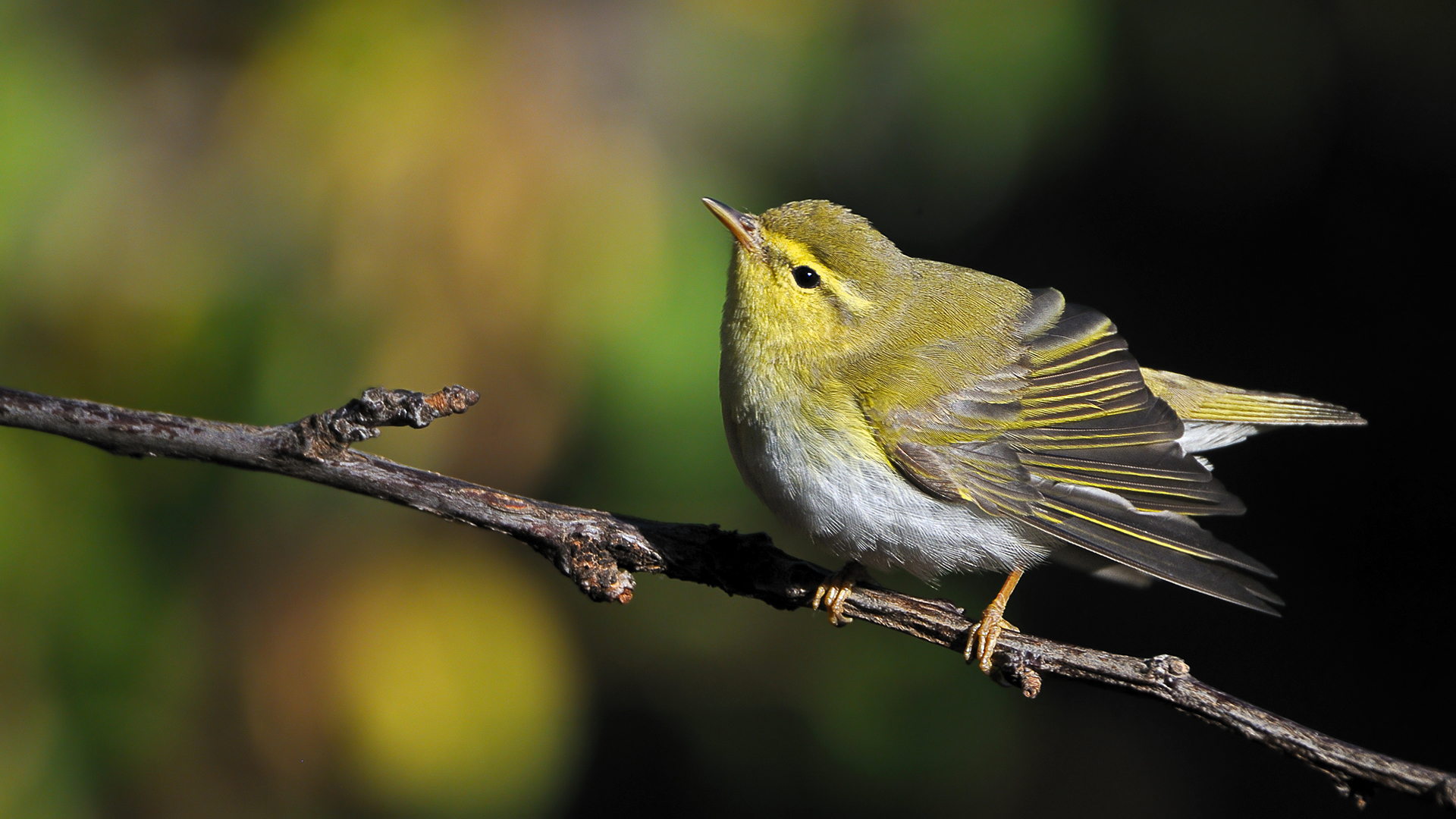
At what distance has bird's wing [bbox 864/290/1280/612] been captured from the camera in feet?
6.03

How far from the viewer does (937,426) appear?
1.98 metres

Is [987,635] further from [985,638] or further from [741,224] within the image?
[741,224]

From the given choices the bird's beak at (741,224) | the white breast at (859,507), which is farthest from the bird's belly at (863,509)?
the bird's beak at (741,224)

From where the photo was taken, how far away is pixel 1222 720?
143 centimetres

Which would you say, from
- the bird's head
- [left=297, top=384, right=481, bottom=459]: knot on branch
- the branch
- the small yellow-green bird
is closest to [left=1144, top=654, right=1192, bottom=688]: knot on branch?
the branch

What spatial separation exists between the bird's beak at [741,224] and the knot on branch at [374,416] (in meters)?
0.78

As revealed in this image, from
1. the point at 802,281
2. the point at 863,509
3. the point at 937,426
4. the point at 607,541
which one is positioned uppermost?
the point at 802,281

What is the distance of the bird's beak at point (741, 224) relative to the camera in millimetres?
2012

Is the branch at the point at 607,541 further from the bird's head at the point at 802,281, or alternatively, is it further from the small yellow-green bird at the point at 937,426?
the bird's head at the point at 802,281

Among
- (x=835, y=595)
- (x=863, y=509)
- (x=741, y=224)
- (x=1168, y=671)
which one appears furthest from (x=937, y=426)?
(x=1168, y=671)

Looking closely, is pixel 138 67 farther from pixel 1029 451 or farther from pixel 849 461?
pixel 1029 451

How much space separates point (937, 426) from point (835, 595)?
1.26 feet

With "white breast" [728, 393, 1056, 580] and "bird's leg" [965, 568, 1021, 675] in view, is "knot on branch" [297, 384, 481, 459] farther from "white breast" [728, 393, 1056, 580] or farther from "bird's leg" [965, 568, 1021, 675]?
"bird's leg" [965, 568, 1021, 675]

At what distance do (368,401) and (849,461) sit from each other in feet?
2.87
